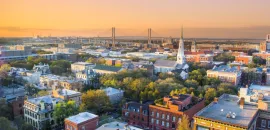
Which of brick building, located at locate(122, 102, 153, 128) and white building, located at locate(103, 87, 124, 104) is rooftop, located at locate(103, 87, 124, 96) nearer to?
white building, located at locate(103, 87, 124, 104)

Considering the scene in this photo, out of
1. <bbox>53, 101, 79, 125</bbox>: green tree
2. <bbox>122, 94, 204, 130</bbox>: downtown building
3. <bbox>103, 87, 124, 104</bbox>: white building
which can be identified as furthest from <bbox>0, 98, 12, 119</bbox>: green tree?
<bbox>122, 94, 204, 130</bbox>: downtown building

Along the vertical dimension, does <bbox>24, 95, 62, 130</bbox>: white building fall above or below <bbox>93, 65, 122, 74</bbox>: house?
below

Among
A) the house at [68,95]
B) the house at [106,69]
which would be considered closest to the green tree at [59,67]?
the house at [106,69]

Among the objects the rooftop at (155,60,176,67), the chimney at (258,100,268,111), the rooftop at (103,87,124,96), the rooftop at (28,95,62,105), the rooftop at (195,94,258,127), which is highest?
the rooftop at (155,60,176,67)

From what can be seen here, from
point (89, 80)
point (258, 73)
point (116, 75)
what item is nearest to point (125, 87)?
point (116, 75)

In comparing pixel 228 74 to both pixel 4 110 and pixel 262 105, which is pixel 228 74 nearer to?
pixel 262 105

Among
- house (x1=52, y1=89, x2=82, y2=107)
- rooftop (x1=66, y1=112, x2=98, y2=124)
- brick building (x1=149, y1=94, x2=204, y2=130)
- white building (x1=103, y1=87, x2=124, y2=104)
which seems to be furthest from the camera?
white building (x1=103, y1=87, x2=124, y2=104)

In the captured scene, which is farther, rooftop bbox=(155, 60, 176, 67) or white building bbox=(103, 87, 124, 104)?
rooftop bbox=(155, 60, 176, 67)

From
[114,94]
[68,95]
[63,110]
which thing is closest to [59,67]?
[114,94]
